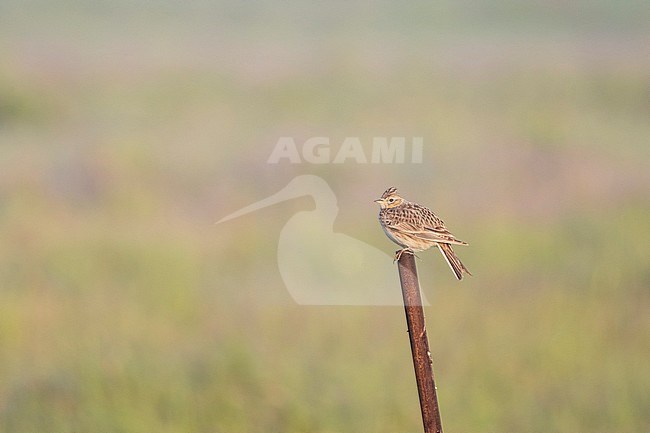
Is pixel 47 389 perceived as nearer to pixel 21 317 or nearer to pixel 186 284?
pixel 21 317

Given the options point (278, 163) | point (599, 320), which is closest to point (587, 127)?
point (278, 163)

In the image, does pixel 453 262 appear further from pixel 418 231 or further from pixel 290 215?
pixel 290 215

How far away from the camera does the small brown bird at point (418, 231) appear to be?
12.2 ft

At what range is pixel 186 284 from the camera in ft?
27.5

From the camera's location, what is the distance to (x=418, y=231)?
3.73 metres

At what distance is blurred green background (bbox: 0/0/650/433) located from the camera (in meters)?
6.46

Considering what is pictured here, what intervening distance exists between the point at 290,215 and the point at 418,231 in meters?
6.31

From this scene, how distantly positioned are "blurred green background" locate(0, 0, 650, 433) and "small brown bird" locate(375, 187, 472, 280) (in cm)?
257

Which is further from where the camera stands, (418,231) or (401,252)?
(418,231)

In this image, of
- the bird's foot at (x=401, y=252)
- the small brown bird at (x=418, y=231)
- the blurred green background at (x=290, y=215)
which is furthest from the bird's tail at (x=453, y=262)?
the blurred green background at (x=290, y=215)

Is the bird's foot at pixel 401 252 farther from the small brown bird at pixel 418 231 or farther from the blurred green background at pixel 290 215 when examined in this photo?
the blurred green background at pixel 290 215

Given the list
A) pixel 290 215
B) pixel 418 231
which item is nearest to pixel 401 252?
pixel 418 231

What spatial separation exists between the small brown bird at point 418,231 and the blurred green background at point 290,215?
2573 millimetres

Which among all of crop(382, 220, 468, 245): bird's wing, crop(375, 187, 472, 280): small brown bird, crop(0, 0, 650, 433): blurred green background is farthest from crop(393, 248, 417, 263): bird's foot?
Answer: crop(0, 0, 650, 433): blurred green background
